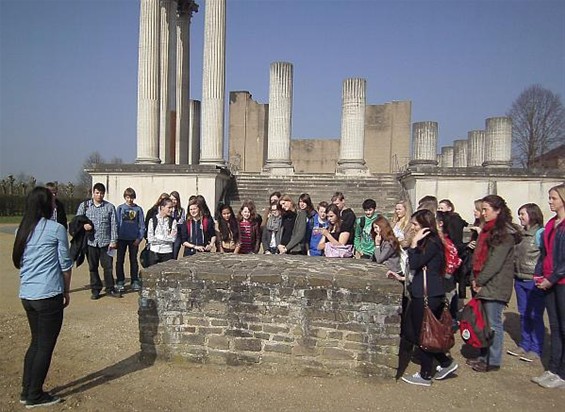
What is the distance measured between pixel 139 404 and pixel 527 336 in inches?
187

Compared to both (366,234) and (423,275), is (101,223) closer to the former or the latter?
(366,234)

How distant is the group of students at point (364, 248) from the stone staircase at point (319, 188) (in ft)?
27.5

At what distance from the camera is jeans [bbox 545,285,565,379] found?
13.8 feet

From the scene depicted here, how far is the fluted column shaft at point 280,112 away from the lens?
18000 millimetres

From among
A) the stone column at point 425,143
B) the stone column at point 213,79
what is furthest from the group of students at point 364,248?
the stone column at point 425,143

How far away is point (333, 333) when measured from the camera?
4195 millimetres

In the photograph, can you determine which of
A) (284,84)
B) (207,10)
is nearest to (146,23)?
(207,10)

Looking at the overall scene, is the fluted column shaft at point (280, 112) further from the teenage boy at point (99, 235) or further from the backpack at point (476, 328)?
the backpack at point (476, 328)

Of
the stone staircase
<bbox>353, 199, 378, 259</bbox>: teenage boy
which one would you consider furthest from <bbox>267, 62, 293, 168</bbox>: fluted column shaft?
<bbox>353, 199, 378, 259</bbox>: teenage boy

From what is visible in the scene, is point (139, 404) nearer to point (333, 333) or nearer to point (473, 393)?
point (333, 333)

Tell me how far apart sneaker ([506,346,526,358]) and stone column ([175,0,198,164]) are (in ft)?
62.6

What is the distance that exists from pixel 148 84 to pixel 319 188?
893cm

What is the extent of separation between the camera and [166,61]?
20.1 meters

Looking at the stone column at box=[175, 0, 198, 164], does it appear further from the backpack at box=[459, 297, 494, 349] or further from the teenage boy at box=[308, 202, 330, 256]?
the backpack at box=[459, 297, 494, 349]
